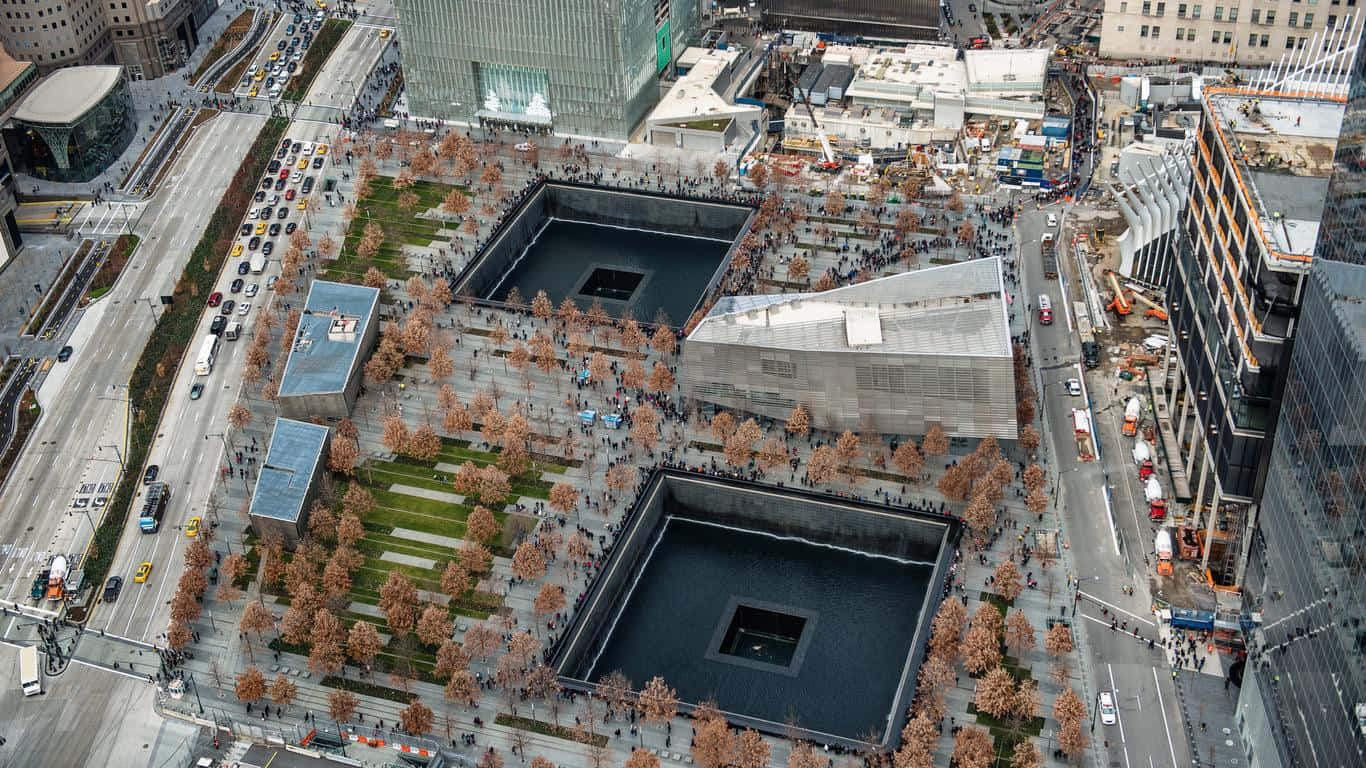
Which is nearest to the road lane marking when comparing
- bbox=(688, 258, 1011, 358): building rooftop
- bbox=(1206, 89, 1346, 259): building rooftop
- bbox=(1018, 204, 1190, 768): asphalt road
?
bbox=(1018, 204, 1190, 768): asphalt road

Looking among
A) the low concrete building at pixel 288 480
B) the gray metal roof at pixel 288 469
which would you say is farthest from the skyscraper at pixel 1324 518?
the gray metal roof at pixel 288 469

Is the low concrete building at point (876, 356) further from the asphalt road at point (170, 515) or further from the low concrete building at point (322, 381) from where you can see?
the asphalt road at point (170, 515)

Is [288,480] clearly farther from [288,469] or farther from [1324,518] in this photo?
[1324,518]

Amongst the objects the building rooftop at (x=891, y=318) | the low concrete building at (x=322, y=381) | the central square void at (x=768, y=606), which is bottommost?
the central square void at (x=768, y=606)

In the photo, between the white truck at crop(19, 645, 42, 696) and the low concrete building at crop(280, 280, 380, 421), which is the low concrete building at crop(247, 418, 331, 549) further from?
the white truck at crop(19, 645, 42, 696)

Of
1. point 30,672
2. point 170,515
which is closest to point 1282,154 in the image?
point 170,515

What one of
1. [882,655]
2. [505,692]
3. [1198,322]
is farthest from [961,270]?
[505,692]
